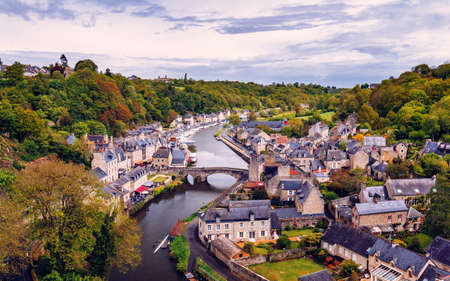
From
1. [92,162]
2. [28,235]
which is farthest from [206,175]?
[28,235]

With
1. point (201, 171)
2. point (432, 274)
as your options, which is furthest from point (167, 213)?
point (432, 274)

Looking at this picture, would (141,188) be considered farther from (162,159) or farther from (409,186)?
(409,186)

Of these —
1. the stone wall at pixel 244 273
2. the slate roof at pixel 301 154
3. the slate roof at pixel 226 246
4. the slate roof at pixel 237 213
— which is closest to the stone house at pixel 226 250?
the slate roof at pixel 226 246

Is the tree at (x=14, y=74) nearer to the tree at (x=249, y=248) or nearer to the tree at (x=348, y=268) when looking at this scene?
the tree at (x=249, y=248)

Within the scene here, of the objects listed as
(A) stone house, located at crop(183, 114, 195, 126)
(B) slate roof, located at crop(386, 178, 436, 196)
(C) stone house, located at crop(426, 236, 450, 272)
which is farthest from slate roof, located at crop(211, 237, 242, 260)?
(A) stone house, located at crop(183, 114, 195, 126)

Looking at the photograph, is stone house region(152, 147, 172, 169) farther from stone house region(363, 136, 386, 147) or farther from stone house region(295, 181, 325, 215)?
stone house region(363, 136, 386, 147)

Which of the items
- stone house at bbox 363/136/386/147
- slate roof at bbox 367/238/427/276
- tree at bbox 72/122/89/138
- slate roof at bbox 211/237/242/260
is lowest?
slate roof at bbox 211/237/242/260
